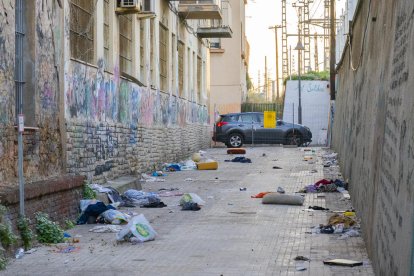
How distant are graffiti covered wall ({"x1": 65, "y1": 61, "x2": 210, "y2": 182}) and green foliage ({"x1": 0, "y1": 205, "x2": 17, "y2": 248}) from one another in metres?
4.87

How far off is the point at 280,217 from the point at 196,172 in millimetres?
12031

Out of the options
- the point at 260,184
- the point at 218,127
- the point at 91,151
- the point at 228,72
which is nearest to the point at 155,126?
the point at 260,184

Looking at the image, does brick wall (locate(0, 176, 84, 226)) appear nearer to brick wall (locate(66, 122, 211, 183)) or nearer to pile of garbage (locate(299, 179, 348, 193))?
brick wall (locate(66, 122, 211, 183))

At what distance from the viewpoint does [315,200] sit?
17.2 metres

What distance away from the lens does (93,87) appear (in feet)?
58.2

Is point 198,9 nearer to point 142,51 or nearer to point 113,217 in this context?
point 142,51

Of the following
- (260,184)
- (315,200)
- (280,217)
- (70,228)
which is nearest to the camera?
(70,228)

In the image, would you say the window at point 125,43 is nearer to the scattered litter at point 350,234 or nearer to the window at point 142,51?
the window at point 142,51

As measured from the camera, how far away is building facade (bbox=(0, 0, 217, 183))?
42.6 ft

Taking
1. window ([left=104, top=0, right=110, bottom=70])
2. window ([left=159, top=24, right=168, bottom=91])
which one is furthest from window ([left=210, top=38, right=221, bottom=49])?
window ([left=104, top=0, right=110, bottom=70])

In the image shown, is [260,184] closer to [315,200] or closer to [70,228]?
[315,200]

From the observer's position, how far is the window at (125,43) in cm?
2148

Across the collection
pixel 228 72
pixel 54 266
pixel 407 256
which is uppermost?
pixel 228 72

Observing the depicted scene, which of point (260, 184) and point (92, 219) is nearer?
point (92, 219)
